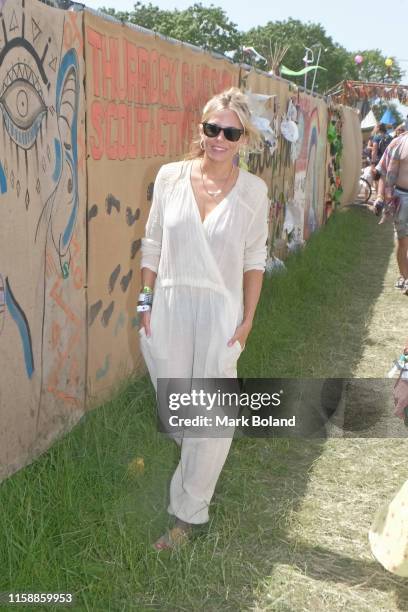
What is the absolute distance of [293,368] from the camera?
5.55 meters

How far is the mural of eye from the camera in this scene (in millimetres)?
2977

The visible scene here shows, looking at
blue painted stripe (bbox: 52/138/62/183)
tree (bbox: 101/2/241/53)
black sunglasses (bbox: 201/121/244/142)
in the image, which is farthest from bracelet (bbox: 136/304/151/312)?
tree (bbox: 101/2/241/53)

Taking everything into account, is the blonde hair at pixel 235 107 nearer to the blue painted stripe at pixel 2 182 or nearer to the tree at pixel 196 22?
the blue painted stripe at pixel 2 182

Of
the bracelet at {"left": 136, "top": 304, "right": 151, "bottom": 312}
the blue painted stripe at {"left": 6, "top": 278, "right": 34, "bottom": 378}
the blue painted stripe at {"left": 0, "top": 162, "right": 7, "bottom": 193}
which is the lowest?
the blue painted stripe at {"left": 6, "top": 278, "right": 34, "bottom": 378}

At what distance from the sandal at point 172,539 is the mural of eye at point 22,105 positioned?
173 centimetres

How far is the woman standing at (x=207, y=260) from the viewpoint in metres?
2.85

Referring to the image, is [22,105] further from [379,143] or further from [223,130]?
[379,143]

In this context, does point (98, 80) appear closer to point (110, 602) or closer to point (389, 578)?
point (110, 602)

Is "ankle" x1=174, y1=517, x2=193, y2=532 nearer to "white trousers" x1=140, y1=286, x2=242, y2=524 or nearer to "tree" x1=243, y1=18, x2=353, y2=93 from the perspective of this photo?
"white trousers" x1=140, y1=286, x2=242, y2=524

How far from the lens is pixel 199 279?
2.87 meters

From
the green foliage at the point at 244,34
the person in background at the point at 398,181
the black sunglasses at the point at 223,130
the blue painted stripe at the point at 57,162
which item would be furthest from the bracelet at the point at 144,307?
the green foliage at the point at 244,34

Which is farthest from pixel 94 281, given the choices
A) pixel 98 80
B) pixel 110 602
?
pixel 110 602

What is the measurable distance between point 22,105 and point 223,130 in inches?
34.7

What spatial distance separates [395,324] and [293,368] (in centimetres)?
200
